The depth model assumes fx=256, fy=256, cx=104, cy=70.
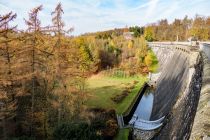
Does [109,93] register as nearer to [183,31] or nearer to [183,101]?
[183,101]

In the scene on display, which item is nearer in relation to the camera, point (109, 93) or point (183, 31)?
point (109, 93)

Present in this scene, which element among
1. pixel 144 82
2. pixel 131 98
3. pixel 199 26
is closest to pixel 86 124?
pixel 131 98

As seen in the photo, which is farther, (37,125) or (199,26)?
(199,26)

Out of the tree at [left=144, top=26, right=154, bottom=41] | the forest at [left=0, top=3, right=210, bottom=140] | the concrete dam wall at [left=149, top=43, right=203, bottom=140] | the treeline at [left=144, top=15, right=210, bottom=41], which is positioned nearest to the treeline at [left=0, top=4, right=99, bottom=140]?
the forest at [left=0, top=3, right=210, bottom=140]

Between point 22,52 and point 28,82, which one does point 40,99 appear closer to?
point 28,82

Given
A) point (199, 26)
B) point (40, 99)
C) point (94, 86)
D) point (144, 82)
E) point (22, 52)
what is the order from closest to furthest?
point (22, 52), point (40, 99), point (94, 86), point (144, 82), point (199, 26)

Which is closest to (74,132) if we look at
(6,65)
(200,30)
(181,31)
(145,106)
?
(6,65)

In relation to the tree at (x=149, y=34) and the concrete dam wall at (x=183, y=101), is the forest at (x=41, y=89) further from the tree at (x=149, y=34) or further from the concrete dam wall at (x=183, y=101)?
the tree at (x=149, y=34)

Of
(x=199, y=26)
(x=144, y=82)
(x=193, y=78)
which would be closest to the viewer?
(x=193, y=78)

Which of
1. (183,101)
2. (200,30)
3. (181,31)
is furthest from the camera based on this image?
(181,31)

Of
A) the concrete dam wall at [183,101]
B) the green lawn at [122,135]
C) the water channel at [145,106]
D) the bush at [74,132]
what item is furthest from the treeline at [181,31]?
the bush at [74,132]
